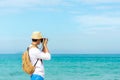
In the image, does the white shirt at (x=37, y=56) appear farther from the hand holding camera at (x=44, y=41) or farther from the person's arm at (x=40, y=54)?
the hand holding camera at (x=44, y=41)

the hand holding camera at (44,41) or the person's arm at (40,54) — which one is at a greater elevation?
the hand holding camera at (44,41)

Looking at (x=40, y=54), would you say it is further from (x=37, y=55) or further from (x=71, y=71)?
(x=71, y=71)

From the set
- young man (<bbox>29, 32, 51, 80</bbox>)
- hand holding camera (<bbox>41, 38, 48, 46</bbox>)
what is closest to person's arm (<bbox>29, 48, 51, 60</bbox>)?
young man (<bbox>29, 32, 51, 80</bbox>)

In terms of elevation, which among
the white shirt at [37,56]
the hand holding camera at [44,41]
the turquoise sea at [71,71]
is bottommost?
the turquoise sea at [71,71]

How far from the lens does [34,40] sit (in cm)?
573

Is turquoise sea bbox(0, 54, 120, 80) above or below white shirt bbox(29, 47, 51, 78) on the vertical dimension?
below

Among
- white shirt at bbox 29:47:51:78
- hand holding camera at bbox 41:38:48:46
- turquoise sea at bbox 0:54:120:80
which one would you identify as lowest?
turquoise sea at bbox 0:54:120:80

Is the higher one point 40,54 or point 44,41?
point 44,41

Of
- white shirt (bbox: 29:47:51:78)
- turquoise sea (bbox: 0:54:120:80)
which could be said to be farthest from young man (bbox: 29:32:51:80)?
turquoise sea (bbox: 0:54:120:80)

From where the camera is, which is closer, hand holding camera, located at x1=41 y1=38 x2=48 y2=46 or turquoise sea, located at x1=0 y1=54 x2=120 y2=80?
hand holding camera, located at x1=41 y1=38 x2=48 y2=46

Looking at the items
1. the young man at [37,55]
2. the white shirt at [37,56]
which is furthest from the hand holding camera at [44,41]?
the white shirt at [37,56]

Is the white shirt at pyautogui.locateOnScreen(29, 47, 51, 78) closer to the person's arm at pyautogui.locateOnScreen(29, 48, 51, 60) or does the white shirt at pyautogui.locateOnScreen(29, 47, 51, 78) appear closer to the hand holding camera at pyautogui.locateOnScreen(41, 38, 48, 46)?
the person's arm at pyautogui.locateOnScreen(29, 48, 51, 60)

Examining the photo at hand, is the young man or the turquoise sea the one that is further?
the turquoise sea

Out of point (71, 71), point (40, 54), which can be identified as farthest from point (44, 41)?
point (71, 71)
